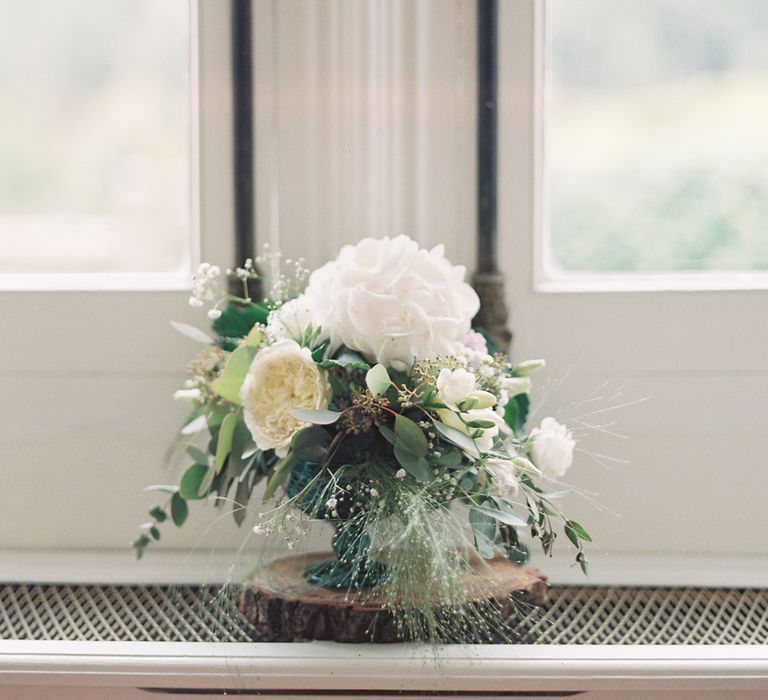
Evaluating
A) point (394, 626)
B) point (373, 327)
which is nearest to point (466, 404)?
point (373, 327)

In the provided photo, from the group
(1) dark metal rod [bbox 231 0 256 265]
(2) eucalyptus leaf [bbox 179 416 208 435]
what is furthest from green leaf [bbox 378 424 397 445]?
(1) dark metal rod [bbox 231 0 256 265]

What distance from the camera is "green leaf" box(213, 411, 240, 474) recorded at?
0.85 metres

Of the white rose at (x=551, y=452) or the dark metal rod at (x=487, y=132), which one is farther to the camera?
the dark metal rod at (x=487, y=132)

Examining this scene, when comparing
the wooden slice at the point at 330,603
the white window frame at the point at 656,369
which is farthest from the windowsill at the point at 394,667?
the white window frame at the point at 656,369

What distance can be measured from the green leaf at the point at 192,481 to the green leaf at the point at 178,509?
0.03 metres

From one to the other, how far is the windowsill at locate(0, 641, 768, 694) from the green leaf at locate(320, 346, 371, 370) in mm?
267

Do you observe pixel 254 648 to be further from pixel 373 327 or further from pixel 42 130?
pixel 42 130

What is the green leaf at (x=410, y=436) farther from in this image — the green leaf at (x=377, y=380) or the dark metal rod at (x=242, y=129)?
the dark metal rod at (x=242, y=129)

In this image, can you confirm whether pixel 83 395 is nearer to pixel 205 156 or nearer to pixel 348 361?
pixel 205 156

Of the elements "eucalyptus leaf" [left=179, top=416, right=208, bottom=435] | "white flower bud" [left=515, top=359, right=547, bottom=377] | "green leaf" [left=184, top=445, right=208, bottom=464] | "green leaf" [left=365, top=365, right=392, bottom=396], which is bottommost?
"green leaf" [left=184, top=445, right=208, bottom=464]

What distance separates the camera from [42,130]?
1.10 m

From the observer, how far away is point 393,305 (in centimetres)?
77

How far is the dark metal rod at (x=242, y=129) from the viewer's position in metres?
1.01

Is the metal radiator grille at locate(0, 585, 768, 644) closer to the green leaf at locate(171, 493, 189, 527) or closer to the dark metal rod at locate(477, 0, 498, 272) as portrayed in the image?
the green leaf at locate(171, 493, 189, 527)
